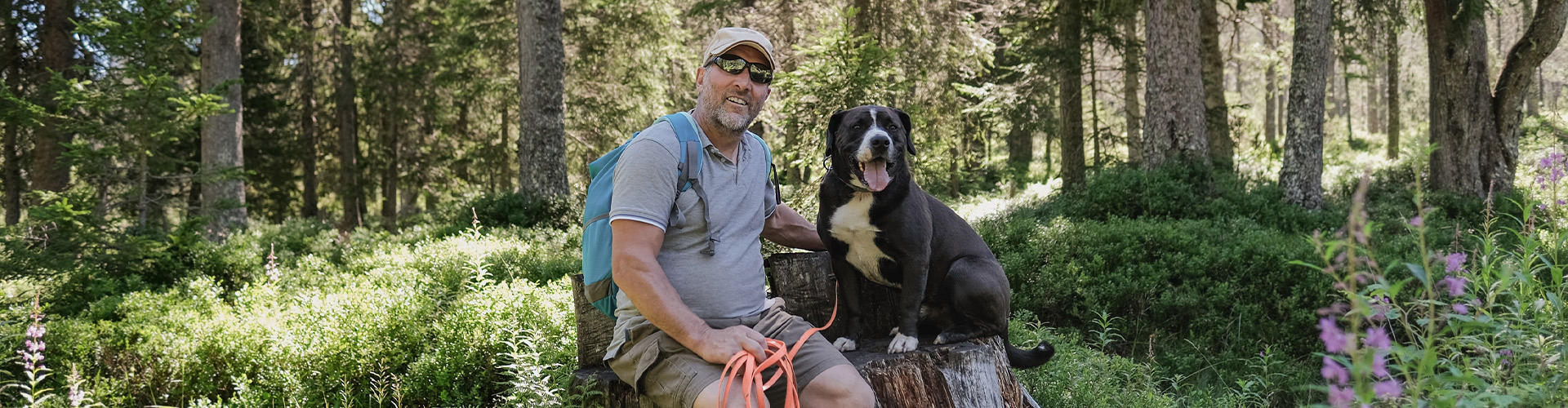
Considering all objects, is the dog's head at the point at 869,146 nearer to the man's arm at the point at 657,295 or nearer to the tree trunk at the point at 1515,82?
the man's arm at the point at 657,295

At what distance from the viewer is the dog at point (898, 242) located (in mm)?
3088

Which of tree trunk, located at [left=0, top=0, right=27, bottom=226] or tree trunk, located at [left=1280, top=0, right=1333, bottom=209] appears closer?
tree trunk, located at [left=1280, top=0, right=1333, bottom=209]

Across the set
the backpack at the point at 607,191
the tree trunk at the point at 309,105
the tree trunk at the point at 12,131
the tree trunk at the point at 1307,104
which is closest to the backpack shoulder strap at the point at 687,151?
the backpack at the point at 607,191

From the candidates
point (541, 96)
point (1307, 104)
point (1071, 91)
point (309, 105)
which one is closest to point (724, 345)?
point (541, 96)

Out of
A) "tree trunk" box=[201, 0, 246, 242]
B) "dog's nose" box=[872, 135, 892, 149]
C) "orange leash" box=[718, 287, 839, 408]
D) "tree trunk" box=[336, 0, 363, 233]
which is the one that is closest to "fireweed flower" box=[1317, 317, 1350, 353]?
"orange leash" box=[718, 287, 839, 408]

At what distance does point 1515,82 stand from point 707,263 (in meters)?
13.6

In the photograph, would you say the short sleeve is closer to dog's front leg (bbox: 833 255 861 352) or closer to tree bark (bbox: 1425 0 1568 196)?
dog's front leg (bbox: 833 255 861 352)

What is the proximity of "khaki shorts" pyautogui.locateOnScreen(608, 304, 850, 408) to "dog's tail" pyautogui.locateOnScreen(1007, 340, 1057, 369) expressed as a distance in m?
1.21

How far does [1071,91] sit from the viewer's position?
13.0m

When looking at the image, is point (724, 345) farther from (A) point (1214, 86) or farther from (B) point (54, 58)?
(B) point (54, 58)

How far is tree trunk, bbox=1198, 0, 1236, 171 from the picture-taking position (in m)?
13.5

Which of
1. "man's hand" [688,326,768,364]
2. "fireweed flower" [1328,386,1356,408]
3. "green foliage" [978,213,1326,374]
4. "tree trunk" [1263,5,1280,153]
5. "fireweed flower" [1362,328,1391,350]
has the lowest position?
"green foliage" [978,213,1326,374]

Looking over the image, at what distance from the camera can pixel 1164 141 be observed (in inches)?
413

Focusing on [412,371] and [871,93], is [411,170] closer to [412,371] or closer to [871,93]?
[871,93]
